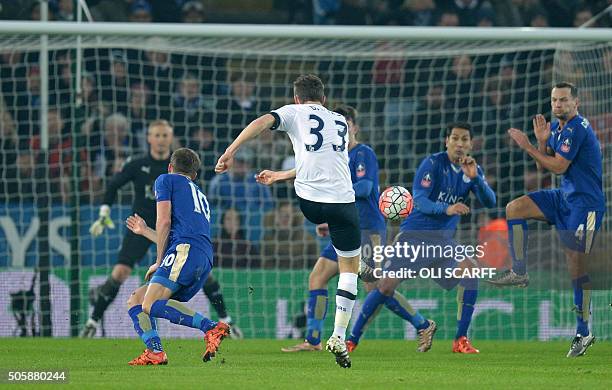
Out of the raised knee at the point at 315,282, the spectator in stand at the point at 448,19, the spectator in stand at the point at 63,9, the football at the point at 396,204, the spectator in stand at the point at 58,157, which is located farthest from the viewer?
the spectator in stand at the point at 448,19

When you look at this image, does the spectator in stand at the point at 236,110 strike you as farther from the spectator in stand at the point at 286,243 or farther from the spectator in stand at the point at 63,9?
the spectator in stand at the point at 63,9

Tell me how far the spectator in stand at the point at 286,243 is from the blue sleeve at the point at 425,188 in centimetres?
347

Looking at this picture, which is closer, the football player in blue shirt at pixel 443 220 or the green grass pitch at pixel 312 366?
the green grass pitch at pixel 312 366

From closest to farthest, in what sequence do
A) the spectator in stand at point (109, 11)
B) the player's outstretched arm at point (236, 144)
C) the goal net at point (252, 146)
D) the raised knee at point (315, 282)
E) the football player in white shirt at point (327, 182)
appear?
1. the player's outstretched arm at point (236, 144)
2. the football player in white shirt at point (327, 182)
3. the raised knee at point (315, 282)
4. the goal net at point (252, 146)
5. the spectator in stand at point (109, 11)

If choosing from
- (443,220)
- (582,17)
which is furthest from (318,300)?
(582,17)

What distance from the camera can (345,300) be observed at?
27.6ft

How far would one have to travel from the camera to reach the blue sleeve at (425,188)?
10.3 meters

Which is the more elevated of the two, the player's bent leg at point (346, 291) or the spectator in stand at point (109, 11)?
the spectator in stand at point (109, 11)

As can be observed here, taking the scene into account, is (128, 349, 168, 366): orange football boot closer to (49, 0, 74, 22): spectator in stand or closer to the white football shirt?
the white football shirt

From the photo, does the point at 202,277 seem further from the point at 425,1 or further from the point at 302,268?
the point at 425,1

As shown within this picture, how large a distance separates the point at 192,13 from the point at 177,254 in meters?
8.96

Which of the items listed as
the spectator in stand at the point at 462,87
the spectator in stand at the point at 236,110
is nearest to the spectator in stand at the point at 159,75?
the spectator in stand at the point at 236,110

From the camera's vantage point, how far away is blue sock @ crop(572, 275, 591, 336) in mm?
9922

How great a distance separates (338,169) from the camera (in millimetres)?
8445
